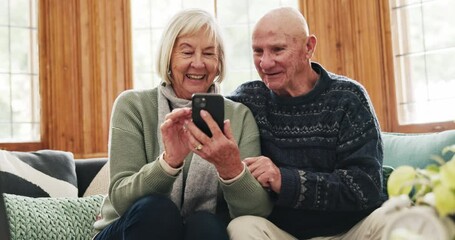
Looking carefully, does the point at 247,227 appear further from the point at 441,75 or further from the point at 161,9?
the point at 161,9

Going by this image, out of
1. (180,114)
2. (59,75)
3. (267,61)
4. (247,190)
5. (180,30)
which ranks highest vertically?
(59,75)

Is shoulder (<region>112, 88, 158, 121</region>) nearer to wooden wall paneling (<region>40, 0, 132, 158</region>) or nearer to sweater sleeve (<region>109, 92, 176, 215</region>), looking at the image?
sweater sleeve (<region>109, 92, 176, 215</region>)

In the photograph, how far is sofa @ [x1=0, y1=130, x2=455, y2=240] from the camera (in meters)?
2.27

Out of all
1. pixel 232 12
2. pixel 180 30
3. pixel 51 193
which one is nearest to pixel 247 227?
pixel 180 30

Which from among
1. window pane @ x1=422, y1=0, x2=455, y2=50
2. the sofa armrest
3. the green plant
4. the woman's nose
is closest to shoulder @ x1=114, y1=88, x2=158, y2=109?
the woman's nose

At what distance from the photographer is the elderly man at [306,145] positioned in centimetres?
179

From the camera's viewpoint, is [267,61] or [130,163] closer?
[130,163]

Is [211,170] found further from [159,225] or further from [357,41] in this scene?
[357,41]

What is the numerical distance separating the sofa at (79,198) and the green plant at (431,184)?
4.23ft

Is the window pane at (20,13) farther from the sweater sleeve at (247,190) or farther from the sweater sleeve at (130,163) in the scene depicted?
the sweater sleeve at (247,190)

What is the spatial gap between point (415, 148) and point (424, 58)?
1.44m

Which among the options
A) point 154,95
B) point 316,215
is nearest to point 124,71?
point 154,95

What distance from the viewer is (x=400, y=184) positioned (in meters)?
0.74

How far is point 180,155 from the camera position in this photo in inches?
66.8
